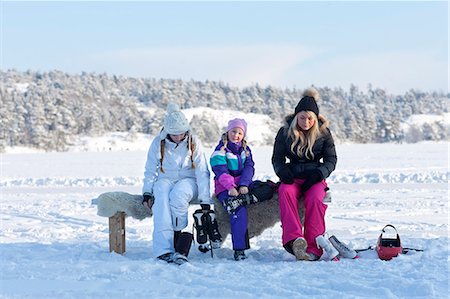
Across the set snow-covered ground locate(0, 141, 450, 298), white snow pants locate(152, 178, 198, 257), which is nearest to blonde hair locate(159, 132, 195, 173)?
white snow pants locate(152, 178, 198, 257)

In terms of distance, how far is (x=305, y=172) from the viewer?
560 centimetres

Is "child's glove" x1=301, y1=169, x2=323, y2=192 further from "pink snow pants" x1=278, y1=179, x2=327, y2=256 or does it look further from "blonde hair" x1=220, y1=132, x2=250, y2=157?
"blonde hair" x1=220, y1=132, x2=250, y2=157

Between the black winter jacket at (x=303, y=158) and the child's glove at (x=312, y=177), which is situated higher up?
the black winter jacket at (x=303, y=158)

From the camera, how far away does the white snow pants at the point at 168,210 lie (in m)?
5.50

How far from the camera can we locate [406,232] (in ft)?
23.0

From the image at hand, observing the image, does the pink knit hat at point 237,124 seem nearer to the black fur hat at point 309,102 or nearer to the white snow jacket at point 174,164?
the white snow jacket at point 174,164

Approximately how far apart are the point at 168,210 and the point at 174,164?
1.63 ft

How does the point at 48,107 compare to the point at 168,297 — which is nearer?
the point at 168,297

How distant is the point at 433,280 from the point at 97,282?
2562 mm

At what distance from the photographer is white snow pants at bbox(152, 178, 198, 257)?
5.50 m

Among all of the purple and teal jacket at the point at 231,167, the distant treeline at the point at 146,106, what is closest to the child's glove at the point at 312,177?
the purple and teal jacket at the point at 231,167

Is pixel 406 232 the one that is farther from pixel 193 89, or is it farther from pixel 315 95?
pixel 193 89

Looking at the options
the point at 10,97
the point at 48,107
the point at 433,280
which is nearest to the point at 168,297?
the point at 433,280

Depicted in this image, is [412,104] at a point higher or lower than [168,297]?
higher
